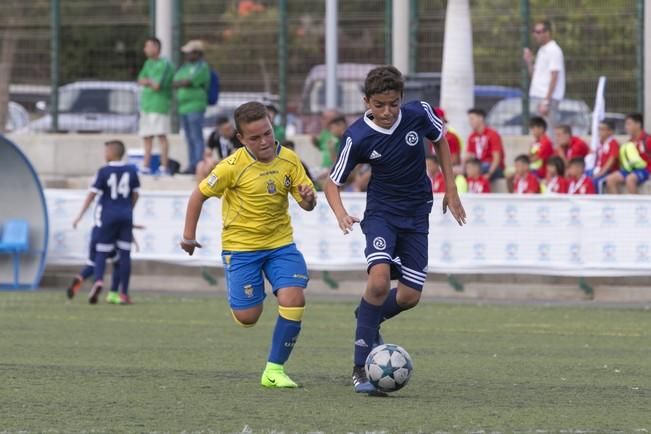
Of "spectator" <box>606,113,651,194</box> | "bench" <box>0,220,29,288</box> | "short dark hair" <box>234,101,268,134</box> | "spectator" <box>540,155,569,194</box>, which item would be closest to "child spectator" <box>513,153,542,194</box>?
"spectator" <box>540,155,569,194</box>

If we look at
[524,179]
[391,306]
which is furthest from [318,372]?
[524,179]

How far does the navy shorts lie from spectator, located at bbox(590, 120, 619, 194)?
219 inches

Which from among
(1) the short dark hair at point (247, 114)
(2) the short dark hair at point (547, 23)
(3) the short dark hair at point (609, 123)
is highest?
(2) the short dark hair at point (547, 23)

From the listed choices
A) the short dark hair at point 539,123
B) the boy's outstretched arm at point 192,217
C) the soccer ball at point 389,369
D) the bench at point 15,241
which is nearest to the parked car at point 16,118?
the bench at point 15,241

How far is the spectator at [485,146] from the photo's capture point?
63.3 feet

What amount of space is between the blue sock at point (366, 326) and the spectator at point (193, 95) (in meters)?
12.4

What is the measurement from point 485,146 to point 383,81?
10.5 meters

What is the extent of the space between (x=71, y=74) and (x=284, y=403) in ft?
53.2

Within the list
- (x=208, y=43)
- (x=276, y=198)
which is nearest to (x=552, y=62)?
(x=208, y=43)

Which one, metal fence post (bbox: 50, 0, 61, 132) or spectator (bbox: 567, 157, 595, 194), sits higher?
metal fence post (bbox: 50, 0, 61, 132)

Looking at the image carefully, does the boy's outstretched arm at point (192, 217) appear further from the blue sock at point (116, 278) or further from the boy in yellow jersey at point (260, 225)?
the blue sock at point (116, 278)

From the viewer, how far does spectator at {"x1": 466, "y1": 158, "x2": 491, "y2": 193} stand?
1855 cm

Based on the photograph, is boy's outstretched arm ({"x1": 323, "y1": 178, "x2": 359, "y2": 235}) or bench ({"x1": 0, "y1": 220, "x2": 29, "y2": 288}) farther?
bench ({"x1": 0, "y1": 220, "x2": 29, "y2": 288})

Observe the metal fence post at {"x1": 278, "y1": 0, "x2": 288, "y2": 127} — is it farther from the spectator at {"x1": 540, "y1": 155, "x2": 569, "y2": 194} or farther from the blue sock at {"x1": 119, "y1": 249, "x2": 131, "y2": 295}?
the blue sock at {"x1": 119, "y1": 249, "x2": 131, "y2": 295}
